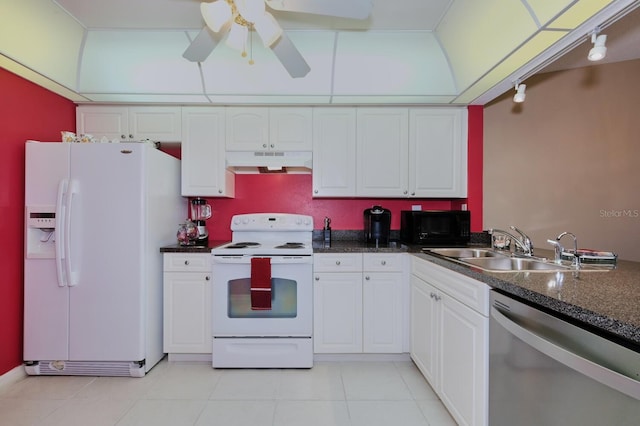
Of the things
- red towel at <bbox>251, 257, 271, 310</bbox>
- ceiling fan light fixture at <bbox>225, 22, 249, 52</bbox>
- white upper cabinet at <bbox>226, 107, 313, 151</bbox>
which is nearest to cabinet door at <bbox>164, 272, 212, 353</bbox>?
red towel at <bbox>251, 257, 271, 310</bbox>

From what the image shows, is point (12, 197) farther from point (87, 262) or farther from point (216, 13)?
point (216, 13)

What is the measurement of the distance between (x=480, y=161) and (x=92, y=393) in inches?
147

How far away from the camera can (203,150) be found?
9.21 feet

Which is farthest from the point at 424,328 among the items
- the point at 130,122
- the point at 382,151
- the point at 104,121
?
the point at 104,121

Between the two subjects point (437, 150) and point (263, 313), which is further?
point (437, 150)

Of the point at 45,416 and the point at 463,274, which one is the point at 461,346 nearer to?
the point at 463,274

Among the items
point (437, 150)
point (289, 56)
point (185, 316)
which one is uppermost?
point (289, 56)

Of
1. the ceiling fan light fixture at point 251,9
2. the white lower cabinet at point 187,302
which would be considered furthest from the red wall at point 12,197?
the ceiling fan light fixture at point 251,9

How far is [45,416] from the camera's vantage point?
184 centimetres

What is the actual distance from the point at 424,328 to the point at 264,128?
7.23ft

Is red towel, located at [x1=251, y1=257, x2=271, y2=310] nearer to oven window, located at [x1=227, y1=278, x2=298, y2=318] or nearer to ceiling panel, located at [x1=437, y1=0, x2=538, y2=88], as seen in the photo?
oven window, located at [x1=227, y1=278, x2=298, y2=318]

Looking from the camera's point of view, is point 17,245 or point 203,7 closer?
point 203,7

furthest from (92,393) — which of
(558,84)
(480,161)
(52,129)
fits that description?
(558,84)

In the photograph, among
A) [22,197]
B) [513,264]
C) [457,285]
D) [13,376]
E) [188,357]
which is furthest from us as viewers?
[188,357]
